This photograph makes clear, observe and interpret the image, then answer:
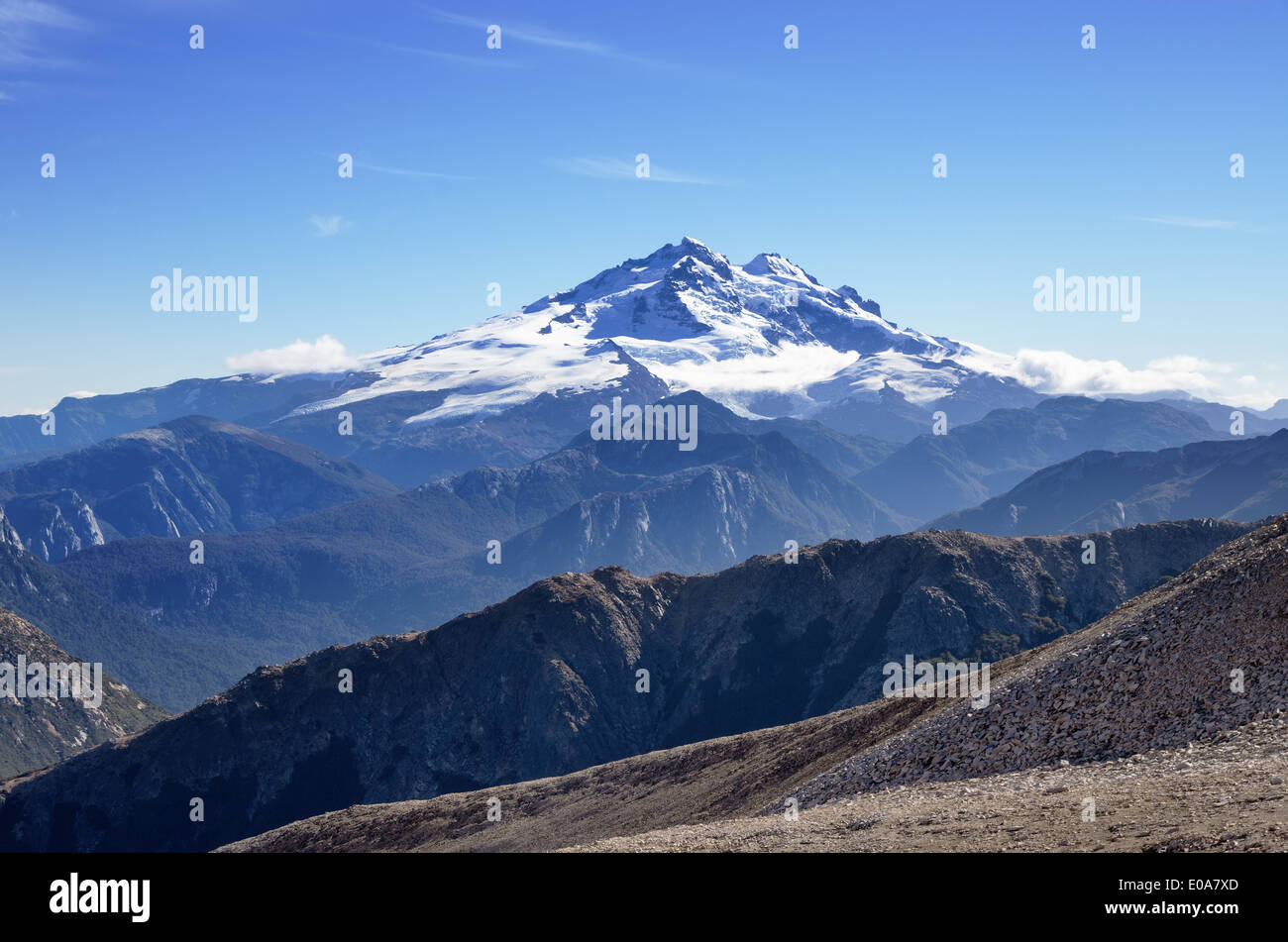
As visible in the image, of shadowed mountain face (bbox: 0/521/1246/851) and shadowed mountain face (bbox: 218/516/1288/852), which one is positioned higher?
shadowed mountain face (bbox: 218/516/1288/852)

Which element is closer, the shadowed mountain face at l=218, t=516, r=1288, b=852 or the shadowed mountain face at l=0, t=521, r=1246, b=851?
the shadowed mountain face at l=218, t=516, r=1288, b=852

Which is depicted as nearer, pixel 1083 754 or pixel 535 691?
pixel 1083 754

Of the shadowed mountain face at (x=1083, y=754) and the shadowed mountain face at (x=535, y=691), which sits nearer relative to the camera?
the shadowed mountain face at (x=1083, y=754)

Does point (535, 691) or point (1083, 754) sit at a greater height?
point (1083, 754)

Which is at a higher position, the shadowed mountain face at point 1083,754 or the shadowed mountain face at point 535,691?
the shadowed mountain face at point 1083,754
